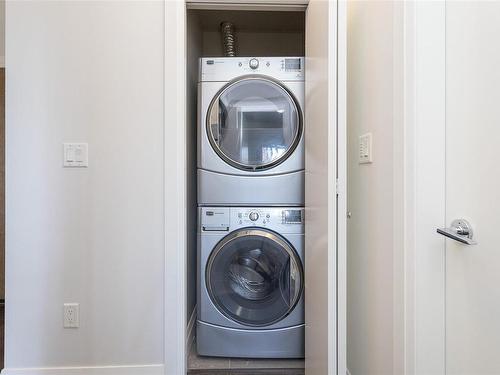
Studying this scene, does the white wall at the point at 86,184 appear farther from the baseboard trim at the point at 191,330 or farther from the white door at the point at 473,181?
the white door at the point at 473,181

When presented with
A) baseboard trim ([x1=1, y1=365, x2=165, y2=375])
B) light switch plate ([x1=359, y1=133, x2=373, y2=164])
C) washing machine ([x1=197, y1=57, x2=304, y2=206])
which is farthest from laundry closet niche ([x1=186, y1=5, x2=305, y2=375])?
light switch plate ([x1=359, y1=133, x2=373, y2=164])

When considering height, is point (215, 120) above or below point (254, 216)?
above

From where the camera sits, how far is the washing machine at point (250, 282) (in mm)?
1690

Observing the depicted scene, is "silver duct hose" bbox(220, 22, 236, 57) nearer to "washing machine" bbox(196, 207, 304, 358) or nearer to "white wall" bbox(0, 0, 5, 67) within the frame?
"washing machine" bbox(196, 207, 304, 358)

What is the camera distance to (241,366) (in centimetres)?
171

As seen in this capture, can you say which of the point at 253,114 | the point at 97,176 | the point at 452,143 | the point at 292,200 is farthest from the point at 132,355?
the point at 452,143

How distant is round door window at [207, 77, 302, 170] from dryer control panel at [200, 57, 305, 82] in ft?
0.16

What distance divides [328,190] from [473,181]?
0.44m

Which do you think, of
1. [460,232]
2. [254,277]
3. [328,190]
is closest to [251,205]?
[254,277]

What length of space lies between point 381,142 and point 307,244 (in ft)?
2.13

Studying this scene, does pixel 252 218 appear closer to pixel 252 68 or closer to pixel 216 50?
pixel 252 68

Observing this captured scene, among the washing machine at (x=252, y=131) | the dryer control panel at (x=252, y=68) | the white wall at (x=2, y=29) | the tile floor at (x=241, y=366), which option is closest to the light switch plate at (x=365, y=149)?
the washing machine at (x=252, y=131)

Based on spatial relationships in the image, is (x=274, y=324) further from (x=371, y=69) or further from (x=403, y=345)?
(x=371, y=69)

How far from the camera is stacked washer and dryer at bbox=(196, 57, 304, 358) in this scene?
1689mm
